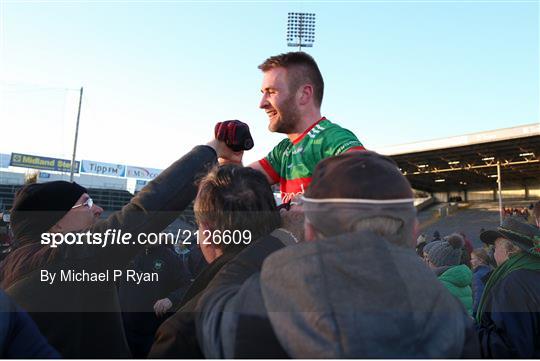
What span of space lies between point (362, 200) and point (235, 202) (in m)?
0.51

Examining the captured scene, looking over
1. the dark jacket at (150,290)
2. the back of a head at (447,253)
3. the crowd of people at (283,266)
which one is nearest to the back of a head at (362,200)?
the crowd of people at (283,266)

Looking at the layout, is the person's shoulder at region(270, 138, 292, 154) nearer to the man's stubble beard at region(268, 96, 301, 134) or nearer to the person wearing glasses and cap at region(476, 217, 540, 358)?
the man's stubble beard at region(268, 96, 301, 134)

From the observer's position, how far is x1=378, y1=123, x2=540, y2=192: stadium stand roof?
21250mm

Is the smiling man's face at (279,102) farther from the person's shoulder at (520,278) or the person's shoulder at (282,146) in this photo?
the person's shoulder at (520,278)

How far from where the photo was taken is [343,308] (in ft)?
3.05

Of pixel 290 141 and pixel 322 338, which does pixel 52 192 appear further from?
pixel 322 338

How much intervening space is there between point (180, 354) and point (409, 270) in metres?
0.62

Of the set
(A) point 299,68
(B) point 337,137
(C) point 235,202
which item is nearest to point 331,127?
(B) point 337,137

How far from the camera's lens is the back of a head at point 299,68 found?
2.36 metres

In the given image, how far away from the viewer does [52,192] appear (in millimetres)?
1867

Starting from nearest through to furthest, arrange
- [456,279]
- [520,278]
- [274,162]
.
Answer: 1. [520,278]
2. [274,162]
3. [456,279]

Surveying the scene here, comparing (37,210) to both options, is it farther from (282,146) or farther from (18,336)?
(282,146)

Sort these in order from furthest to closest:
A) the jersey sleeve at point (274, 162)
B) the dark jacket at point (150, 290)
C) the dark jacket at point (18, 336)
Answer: the dark jacket at point (150, 290) < the jersey sleeve at point (274, 162) < the dark jacket at point (18, 336)

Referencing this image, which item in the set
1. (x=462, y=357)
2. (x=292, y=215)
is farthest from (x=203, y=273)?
(x=462, y=357)
